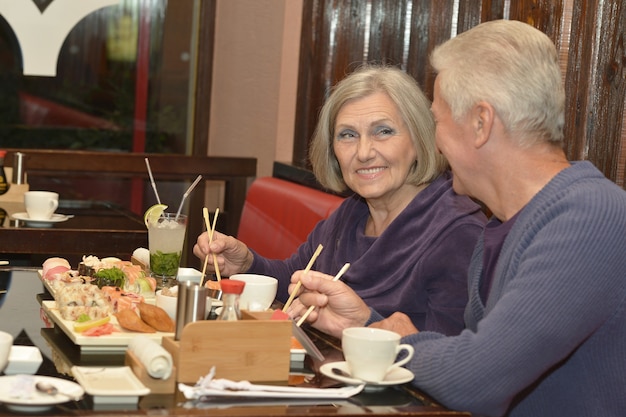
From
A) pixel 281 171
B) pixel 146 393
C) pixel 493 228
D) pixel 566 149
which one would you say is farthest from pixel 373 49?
pixel 146 393

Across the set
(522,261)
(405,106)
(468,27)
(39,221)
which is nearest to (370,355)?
(522,261)

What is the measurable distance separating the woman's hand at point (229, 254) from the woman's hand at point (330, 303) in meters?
0.64

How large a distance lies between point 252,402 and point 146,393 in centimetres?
15

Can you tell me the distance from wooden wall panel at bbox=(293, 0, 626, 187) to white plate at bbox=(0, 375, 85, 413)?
54.4 inches

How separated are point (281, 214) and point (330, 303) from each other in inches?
69.8

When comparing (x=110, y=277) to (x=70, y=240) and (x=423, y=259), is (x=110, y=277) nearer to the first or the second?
(x=423, y=259)

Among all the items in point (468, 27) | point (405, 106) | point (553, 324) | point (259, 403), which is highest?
point (468, 27)

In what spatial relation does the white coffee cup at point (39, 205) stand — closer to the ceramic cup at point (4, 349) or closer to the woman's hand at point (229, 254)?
the woman's hand at point (229, 254)

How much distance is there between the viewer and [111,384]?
139 cm

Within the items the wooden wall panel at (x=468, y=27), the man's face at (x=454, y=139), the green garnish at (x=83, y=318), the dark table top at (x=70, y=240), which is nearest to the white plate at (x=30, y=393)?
the green garnish at (x=83, y=318)

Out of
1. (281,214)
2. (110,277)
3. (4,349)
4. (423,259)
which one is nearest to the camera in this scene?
(4,349)

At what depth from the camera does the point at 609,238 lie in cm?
153

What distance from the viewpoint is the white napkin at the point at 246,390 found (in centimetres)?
138

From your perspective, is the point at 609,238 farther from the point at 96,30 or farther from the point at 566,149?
the point at 96,30
